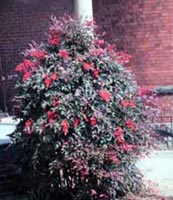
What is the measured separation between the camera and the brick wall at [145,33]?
9.39 metres

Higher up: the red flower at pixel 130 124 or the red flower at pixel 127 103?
the red flower at pixel 127 103

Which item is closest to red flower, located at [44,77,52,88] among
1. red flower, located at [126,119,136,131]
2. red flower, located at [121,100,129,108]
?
red flower, located at [121,100,129,108]

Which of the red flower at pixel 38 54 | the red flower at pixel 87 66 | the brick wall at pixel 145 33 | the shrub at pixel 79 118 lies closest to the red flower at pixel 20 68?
the shrub at pixel 79 118

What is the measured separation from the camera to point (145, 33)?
952cm

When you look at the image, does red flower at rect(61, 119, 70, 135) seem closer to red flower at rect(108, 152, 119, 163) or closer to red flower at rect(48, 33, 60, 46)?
red flower at rect(108, 152, 119, 163)

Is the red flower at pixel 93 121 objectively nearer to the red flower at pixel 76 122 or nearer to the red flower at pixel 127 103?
the red flower at pixel 76 122

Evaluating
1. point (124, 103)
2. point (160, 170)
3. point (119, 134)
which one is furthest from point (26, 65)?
point (160, 170)

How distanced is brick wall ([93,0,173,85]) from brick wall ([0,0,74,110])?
105 cm

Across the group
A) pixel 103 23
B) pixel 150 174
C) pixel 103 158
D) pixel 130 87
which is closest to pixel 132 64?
pixel 103 23

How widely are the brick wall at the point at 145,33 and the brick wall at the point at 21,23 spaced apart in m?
1.05

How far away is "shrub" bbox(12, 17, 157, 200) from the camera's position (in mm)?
5656

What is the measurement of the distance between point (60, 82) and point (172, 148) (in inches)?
139

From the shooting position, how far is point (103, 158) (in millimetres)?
5641

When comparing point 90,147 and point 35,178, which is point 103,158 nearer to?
point 90,147
